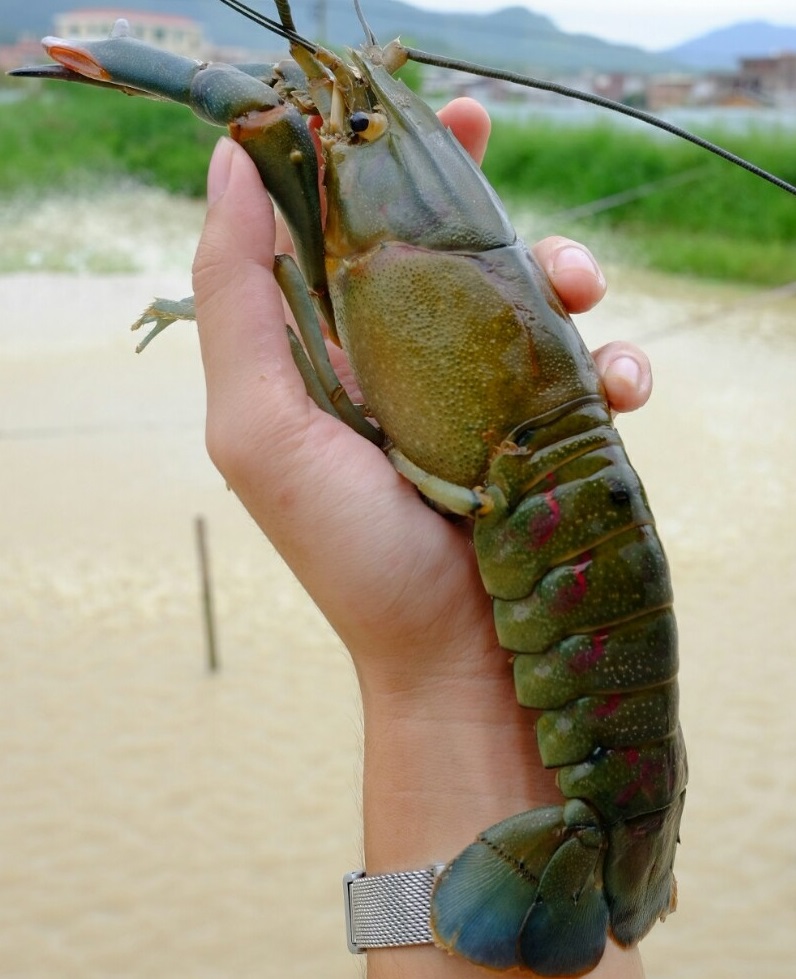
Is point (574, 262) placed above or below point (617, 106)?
below

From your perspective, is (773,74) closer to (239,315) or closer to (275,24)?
(275,24)

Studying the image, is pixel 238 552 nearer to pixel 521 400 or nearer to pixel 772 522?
pixel 772 522

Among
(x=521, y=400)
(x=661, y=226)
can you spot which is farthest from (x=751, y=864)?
(x=661, y=226)

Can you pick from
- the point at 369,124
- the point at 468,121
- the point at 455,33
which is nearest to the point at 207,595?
the point at 468,121

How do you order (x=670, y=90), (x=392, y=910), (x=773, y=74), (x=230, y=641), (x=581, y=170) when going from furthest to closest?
(x=773, y=74)
(x=581, y=170)
(x=670, y=90)
(x=230, y=641)
(x=392, y=910)

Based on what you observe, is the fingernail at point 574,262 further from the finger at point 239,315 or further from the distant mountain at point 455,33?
the distant mountain at point 455,33

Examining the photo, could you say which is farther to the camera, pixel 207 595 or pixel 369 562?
pixel 207 595
